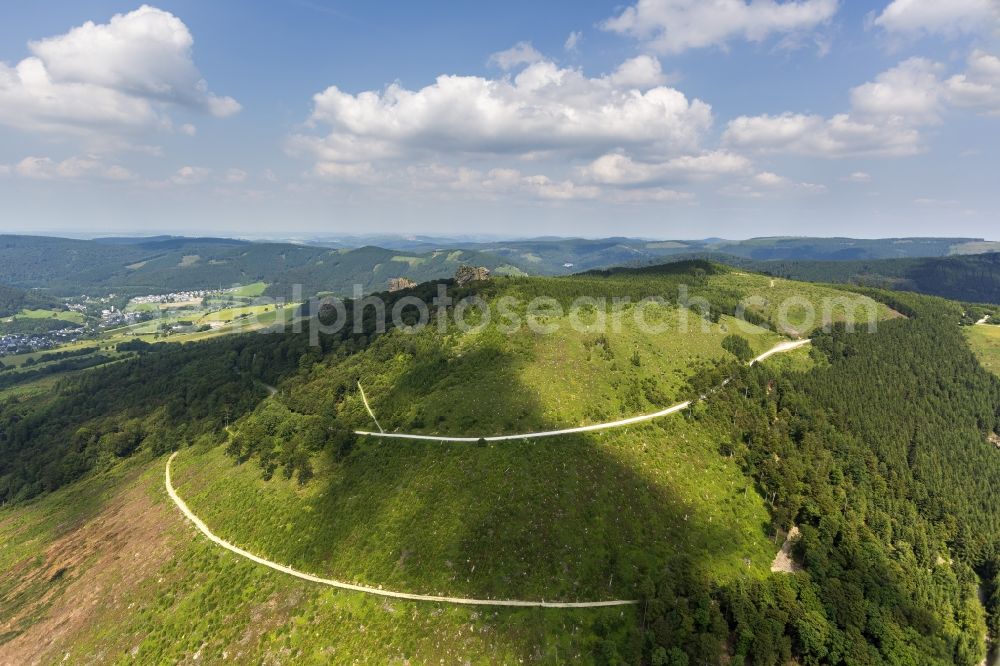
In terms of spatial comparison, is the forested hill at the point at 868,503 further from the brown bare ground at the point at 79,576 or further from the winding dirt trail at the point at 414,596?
the brown bare ground at the point at 79,576

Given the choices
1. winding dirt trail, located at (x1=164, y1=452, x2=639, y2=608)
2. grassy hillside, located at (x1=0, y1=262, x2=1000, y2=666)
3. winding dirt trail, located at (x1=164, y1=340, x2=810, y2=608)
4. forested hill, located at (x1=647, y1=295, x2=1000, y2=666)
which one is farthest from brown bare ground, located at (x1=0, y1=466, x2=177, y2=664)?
forested hill, located at (x1=647, y1=295, x2=1000, y2=666)

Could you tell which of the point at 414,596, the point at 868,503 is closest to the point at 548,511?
the point at 414,596

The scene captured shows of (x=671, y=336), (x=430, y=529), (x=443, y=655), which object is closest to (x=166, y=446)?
(x=430, y=529)

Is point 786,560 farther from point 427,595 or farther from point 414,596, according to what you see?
point 414,596

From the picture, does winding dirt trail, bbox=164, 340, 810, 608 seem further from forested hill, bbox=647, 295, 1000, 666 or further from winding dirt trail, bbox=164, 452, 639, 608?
forested hill, bbox=647, 295, 1000, 666

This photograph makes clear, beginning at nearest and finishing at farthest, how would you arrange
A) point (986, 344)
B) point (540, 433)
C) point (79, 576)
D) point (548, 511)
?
point (548, 511), point (79, 576), point (540, 433), point (986, 344)

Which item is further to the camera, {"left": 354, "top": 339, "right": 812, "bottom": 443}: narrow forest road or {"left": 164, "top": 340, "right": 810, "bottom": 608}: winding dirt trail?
{"left": 354, "top": 339, "right": 812, "bottom": 443}: narrow forest road

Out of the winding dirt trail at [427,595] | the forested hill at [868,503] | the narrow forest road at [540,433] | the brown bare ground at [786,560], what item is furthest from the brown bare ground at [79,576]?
the brown bare ground at [786,560]

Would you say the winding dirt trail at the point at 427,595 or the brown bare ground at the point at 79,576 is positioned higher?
the winding dirt trail at the point at 427,595

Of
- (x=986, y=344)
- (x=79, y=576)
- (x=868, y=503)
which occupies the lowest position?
(x=79, y=576)

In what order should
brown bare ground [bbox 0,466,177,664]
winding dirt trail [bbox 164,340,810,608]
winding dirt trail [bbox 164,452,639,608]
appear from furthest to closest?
brown bare ground [bbox 0,466,177,664], winding dirt trail [bbox 164,340,810,608], winding dirt trail [bbox 164,452,639,608]

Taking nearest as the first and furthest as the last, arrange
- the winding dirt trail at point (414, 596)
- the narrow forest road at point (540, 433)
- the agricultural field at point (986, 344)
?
1. the winding dirt trail at point (414, 596)
2. the narrow forest road at point (540, 433)
3. the agricultural field at point (986, 344)
